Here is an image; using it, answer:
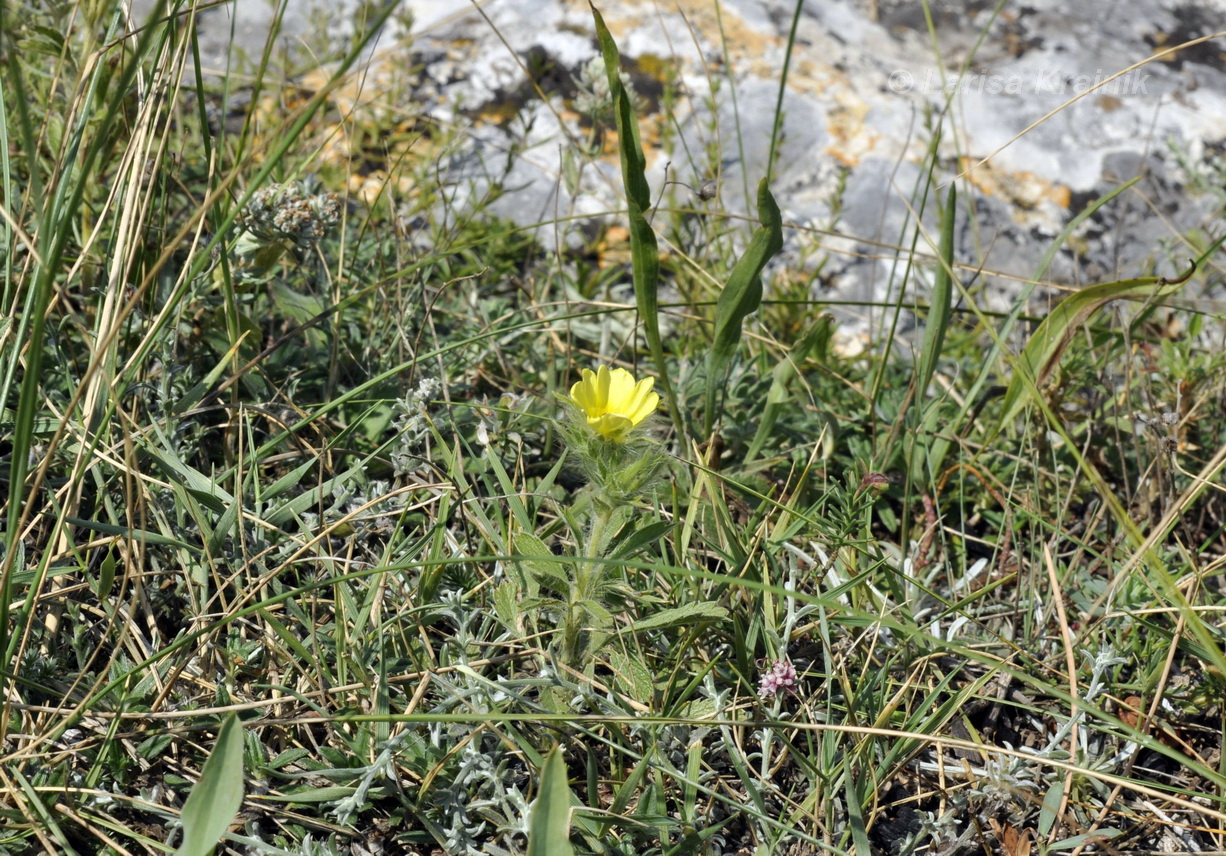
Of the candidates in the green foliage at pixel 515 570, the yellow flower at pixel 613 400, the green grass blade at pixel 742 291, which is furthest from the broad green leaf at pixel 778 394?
the yellow flower at pixel 613 400

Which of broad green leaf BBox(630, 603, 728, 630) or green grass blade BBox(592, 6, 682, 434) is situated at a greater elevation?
green grass blade BBox(592, 6, 682, 434)

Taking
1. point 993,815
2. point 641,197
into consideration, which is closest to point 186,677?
point 641,197

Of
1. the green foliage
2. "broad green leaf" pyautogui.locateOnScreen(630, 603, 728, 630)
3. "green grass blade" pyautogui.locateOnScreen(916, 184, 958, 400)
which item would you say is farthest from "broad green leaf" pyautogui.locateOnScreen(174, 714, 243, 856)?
"green grass blade" pyautogui.locateOnScreen(916, 184, 958, 400)

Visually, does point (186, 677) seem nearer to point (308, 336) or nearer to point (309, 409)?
point (309, 409)

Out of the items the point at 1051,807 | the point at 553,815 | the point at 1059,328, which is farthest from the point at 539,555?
the point at 1059,328

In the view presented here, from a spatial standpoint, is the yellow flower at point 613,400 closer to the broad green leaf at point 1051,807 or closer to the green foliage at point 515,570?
the green foliage at point 515,570

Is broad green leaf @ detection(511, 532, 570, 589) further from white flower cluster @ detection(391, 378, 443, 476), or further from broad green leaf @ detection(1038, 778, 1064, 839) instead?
broad green leaf @ detection(1038, 778, 1064, 839)
